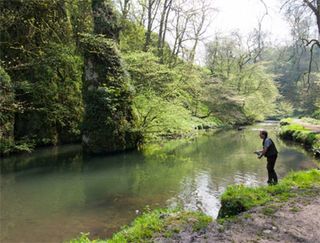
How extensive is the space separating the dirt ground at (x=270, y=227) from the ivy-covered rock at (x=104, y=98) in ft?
47.1

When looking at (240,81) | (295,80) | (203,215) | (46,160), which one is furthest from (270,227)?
(295,80)

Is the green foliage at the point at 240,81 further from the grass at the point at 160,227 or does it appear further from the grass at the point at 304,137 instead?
the grass at the point at 160,227

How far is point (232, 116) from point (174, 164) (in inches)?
1289

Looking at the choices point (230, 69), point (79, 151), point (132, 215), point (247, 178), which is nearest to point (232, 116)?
point (230, 69)

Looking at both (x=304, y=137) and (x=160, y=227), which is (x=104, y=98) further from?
(x=304, y=137)

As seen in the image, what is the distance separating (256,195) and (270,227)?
6.28 feet

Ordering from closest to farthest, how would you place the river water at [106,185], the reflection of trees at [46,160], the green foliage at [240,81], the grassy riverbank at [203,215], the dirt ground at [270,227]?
the dirt ground at [270,227]
the grassy riverbank at [203,215]
the river water at [106,185]
the reflection of trees at [46,160]
the green foliage at [240,81]

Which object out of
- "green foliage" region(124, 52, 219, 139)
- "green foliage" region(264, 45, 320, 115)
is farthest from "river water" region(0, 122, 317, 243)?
"green foliage" region(264, 45, 320, 115)

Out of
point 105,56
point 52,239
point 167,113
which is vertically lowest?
point 52,239

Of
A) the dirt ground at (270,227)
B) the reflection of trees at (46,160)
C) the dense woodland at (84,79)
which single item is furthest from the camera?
the dense woodland at (84,79)

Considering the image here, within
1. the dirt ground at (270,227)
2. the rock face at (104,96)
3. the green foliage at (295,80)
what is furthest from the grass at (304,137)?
the green foliage at (295,80)

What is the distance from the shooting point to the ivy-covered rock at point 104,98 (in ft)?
68.5

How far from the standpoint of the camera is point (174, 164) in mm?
18266

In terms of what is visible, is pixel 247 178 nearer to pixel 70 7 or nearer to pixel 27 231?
pixel 27 231
